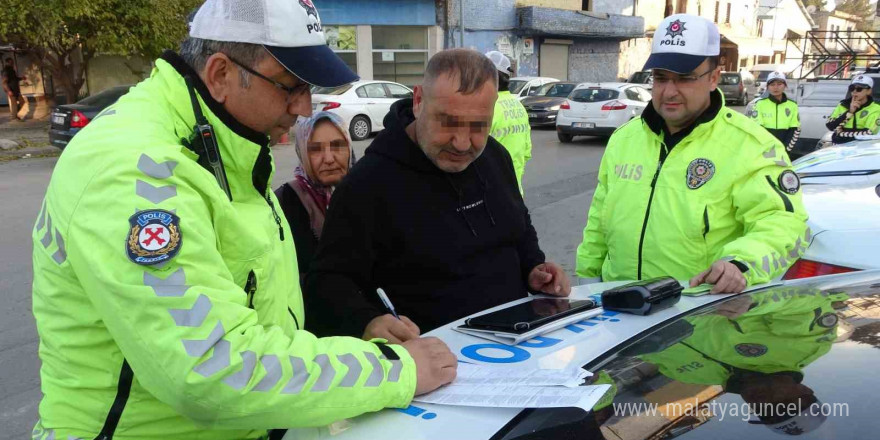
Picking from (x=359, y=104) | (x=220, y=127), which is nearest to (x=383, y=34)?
(x=359, y=104)

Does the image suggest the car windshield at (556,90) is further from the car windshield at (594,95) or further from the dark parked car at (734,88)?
the dark parked car at (734,88)

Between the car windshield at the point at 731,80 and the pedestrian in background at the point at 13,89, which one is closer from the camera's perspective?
the pedestrian in background at the point at 13,89

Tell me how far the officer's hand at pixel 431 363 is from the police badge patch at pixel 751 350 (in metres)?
0.65

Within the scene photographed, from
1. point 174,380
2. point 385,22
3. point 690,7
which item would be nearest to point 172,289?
point 174,380

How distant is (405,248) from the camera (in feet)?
6.86

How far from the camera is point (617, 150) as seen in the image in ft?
9.18

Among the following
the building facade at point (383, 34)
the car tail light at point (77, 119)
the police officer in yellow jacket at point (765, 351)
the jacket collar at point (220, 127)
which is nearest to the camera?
the police officer in yellow jacket at point (765, 351)

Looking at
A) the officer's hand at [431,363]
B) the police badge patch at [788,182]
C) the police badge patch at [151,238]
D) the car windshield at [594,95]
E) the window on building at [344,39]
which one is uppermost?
the window on building at [344,39]

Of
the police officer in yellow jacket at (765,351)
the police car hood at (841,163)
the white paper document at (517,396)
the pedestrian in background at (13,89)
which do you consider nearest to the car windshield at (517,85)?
the police car hood at (841,163)

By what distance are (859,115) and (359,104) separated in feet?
33.0

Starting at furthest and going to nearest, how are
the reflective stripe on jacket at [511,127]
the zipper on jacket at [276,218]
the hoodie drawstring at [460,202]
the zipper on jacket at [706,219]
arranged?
1. the reflective stripe on jacket at [511,127]
2. the zipper on jacket at [706,219]
3. the hoodie drawstring at [460,202]
4. the zipper on jacket at [276,218]

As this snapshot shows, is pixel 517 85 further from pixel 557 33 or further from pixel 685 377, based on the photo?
pixel 685 377

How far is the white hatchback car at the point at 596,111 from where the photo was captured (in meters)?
14.7

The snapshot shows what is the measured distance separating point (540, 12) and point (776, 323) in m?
26.6
